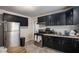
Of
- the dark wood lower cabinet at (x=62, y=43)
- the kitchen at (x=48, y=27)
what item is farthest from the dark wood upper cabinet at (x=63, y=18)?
the dark wood lower cabinet at (x=62, y=43)

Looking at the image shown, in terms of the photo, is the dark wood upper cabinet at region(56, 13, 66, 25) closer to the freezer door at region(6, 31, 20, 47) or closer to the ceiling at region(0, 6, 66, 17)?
the ceiling at region(0, 6, 66, 17)

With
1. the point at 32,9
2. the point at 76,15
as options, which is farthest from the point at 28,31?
the point at 76,15

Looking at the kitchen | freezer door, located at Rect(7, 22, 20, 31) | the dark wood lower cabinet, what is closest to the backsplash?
the kitchen

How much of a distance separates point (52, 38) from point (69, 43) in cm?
31

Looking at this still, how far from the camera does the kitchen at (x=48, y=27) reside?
166cm

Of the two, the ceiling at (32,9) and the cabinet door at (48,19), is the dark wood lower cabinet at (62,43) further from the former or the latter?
the ceiling at (32,9)

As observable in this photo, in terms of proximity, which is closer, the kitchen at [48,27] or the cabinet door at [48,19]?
the kitchen at [48,27]

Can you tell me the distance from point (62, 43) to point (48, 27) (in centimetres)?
38

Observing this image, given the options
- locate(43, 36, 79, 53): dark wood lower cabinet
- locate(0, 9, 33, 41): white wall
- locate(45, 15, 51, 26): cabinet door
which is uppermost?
locate(45, 15, 51, 26): cabinet door

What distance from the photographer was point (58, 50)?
172cm

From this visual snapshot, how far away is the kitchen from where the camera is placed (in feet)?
5.43
